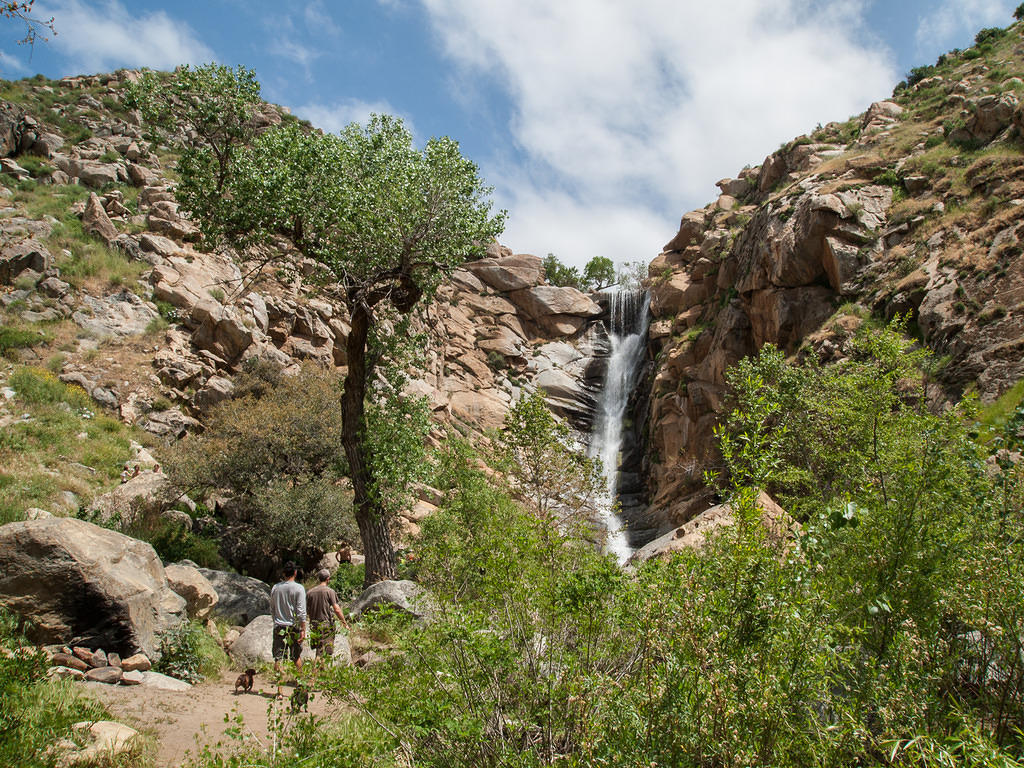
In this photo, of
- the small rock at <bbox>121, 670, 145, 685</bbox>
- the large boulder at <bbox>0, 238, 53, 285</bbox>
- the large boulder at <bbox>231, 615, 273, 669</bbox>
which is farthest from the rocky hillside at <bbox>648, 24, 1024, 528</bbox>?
the large boulder at <bbox>0, 238, 53, 285</bbox>

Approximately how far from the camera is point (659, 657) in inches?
146

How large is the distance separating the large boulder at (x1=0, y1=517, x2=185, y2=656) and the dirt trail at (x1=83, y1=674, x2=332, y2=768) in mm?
964

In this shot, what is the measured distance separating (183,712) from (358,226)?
339 inches

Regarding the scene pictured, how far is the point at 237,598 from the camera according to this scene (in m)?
11.4

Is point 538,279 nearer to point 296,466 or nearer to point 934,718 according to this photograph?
point 296,466

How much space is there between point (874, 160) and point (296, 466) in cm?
2879

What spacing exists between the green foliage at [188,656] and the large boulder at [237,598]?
2.42 metres

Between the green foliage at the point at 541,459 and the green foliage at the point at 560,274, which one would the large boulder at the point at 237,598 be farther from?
the green foliage at the point at 560,274

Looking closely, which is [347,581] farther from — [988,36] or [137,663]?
[988,36]

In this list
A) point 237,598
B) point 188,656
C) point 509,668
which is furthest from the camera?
point 237,598

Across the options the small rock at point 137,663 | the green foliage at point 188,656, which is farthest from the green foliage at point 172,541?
the small rock at point 137,663

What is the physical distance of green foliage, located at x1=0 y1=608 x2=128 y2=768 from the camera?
3854 millimetres

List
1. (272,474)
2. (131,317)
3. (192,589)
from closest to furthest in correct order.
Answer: (192,589) → (272,474) → (131,317)

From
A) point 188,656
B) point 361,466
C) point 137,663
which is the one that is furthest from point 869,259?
point 137,663
